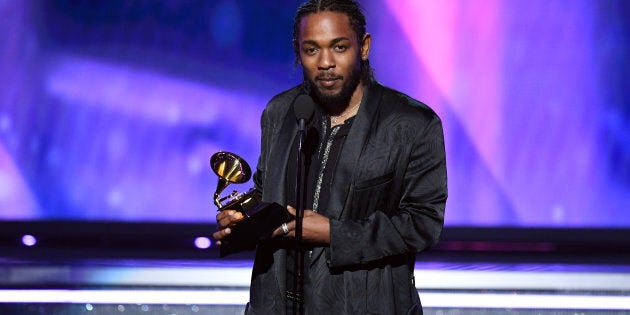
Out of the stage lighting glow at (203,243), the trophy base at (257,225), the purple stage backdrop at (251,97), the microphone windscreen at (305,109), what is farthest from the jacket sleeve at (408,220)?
the stage lighting glow at (203,243)

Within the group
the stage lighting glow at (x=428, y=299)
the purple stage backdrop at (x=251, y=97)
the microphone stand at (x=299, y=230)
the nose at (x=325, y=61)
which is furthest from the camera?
the purple stage backdrop at (x=251, y=97)

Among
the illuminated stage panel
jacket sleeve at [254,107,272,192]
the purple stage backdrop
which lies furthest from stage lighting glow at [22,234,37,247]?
jacket sleeve at [254,107,272,192]

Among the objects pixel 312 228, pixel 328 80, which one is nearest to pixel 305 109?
pixel 328 80

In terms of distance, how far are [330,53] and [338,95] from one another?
9 cm

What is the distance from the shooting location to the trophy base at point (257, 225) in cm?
204

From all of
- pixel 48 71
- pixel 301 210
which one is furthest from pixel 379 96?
pixel 48 71

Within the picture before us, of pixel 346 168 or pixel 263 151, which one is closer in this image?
pixel 346 168

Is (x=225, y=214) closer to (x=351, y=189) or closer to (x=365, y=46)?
(x=351, y=189)

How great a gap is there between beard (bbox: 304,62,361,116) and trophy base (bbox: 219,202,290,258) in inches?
11.0

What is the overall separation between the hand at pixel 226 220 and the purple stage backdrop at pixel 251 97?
229 centimetres

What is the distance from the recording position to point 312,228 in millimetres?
2047

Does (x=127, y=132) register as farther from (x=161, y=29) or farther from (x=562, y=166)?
(x=562, y=166)

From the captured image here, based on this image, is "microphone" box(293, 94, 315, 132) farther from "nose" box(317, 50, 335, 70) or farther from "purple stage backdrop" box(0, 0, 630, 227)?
"purple stage backdrop" box(0, 0, 630, 227)

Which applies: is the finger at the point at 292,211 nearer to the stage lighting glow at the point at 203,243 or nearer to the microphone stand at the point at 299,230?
the microphone stand at the point at 299,230
